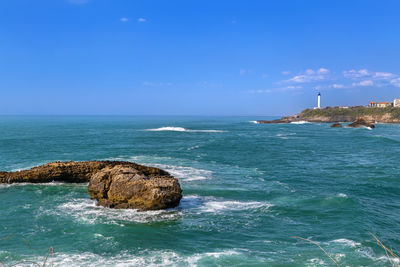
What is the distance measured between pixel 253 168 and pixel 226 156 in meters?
9.70

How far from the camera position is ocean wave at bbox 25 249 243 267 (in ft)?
43.7

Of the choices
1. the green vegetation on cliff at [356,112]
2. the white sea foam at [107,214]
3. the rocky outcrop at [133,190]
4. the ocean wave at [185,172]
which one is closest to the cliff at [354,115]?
the green vegetation on cliff at [356,112]

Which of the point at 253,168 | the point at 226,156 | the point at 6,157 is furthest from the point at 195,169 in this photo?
the point at 6,157

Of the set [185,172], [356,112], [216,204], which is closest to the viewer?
[216,204]

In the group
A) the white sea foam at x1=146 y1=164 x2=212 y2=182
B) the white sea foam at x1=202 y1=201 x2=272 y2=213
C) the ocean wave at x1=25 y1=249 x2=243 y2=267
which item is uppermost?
the white sea foam at x1=146 y1=164 x2=212 y2=182

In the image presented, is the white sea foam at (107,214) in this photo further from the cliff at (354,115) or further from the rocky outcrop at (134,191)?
the cliff at (354,115)

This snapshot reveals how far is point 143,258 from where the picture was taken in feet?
45.5

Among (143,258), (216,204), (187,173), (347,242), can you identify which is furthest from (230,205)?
(187,173)

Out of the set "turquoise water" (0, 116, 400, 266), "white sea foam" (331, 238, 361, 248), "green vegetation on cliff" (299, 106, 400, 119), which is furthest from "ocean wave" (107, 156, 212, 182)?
"green vegetation on cliff" (299, 106, 400, 119)

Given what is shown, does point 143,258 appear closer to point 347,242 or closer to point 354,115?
point 347,242

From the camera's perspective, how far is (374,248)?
14.8 m

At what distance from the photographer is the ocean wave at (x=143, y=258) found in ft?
43.7

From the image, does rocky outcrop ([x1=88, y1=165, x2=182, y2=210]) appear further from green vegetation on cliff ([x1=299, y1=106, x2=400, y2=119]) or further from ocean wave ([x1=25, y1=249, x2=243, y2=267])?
green vegetation on cliff ([x1=299, y1=106, x2=400, y2=119])

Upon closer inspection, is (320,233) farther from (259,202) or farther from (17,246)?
(17,246)
